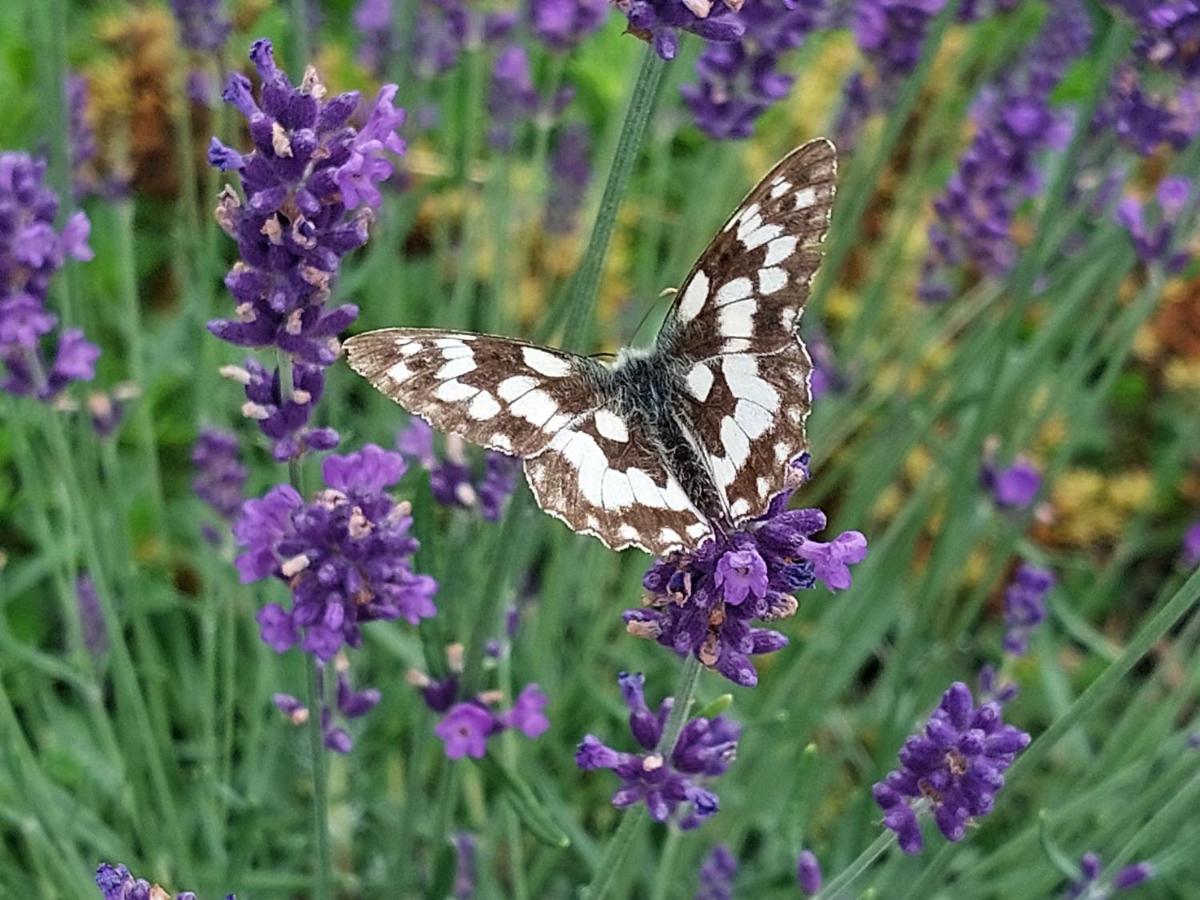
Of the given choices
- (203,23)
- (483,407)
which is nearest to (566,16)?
(203,23)

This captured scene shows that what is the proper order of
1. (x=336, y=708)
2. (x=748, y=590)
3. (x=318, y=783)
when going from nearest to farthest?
(x=748, y=590) < (x=318, y=783) < (x=336, y=708)

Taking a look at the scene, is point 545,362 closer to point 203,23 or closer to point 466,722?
point 466,722

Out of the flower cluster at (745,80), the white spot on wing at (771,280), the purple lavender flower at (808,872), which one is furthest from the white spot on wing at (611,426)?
the flower cluster at (745,80)

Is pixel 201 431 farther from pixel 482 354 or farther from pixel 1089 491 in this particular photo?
pixel 1089 491

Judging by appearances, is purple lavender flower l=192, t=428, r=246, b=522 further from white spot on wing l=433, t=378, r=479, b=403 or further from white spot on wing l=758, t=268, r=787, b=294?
white spot on wing l=758, t=268, r=787, b=294

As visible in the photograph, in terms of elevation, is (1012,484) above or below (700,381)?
below

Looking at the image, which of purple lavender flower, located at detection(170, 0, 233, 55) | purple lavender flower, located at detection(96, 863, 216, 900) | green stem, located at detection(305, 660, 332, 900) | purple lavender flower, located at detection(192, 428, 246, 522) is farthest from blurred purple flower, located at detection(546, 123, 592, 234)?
purple lavender flower, located at detection(96, 863, 216, 900)

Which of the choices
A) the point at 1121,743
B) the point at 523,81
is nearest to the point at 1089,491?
the point at 1121,743
